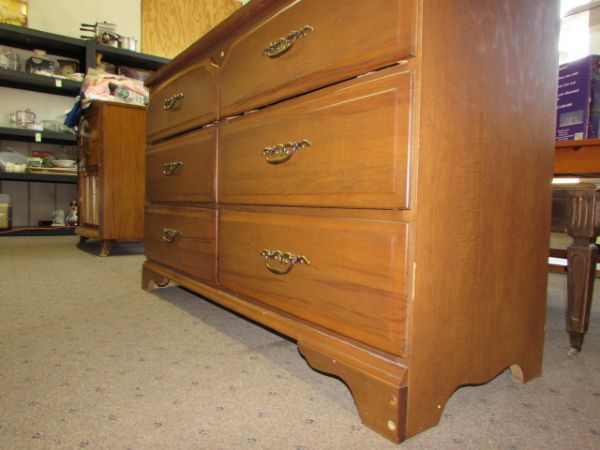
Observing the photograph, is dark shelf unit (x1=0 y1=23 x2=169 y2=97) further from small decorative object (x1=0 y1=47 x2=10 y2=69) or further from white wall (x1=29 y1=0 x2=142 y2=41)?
white wall (x1=29 y1=0 x2=142 y2=41)

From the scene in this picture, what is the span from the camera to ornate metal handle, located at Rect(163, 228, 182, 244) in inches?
50.9

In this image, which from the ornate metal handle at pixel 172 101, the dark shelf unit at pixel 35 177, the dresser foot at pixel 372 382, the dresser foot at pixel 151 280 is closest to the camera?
the dresser foot at pixel 372 382

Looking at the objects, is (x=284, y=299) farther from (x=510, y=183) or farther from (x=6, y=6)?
(x=6, y=6)

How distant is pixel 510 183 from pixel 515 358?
1.10 ft

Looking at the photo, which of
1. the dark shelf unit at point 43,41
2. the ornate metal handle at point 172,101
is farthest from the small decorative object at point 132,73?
the ornate metal handle at point 172,101

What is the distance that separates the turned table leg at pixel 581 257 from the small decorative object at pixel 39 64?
157 inches

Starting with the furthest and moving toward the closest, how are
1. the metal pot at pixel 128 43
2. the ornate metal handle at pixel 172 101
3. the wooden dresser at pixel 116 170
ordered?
the metal pot at pixel 128 43 < the wooden dresser at pixel 116 170 < the ornate metal handle at pixel 172 101

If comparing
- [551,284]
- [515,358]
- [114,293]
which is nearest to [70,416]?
[515,358]

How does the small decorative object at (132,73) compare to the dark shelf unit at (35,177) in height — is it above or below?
above

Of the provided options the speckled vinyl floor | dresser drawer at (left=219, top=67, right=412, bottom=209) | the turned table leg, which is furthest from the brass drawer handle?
the turned table leg

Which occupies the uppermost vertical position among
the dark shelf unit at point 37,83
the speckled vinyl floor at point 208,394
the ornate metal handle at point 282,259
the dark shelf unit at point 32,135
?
the dark shelf unit at point 37,83

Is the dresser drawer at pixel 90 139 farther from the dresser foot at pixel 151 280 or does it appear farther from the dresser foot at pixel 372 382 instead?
the dresser foot at pixel 372 382

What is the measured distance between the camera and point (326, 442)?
61 centimetres

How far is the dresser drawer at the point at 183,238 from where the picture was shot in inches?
43.7
